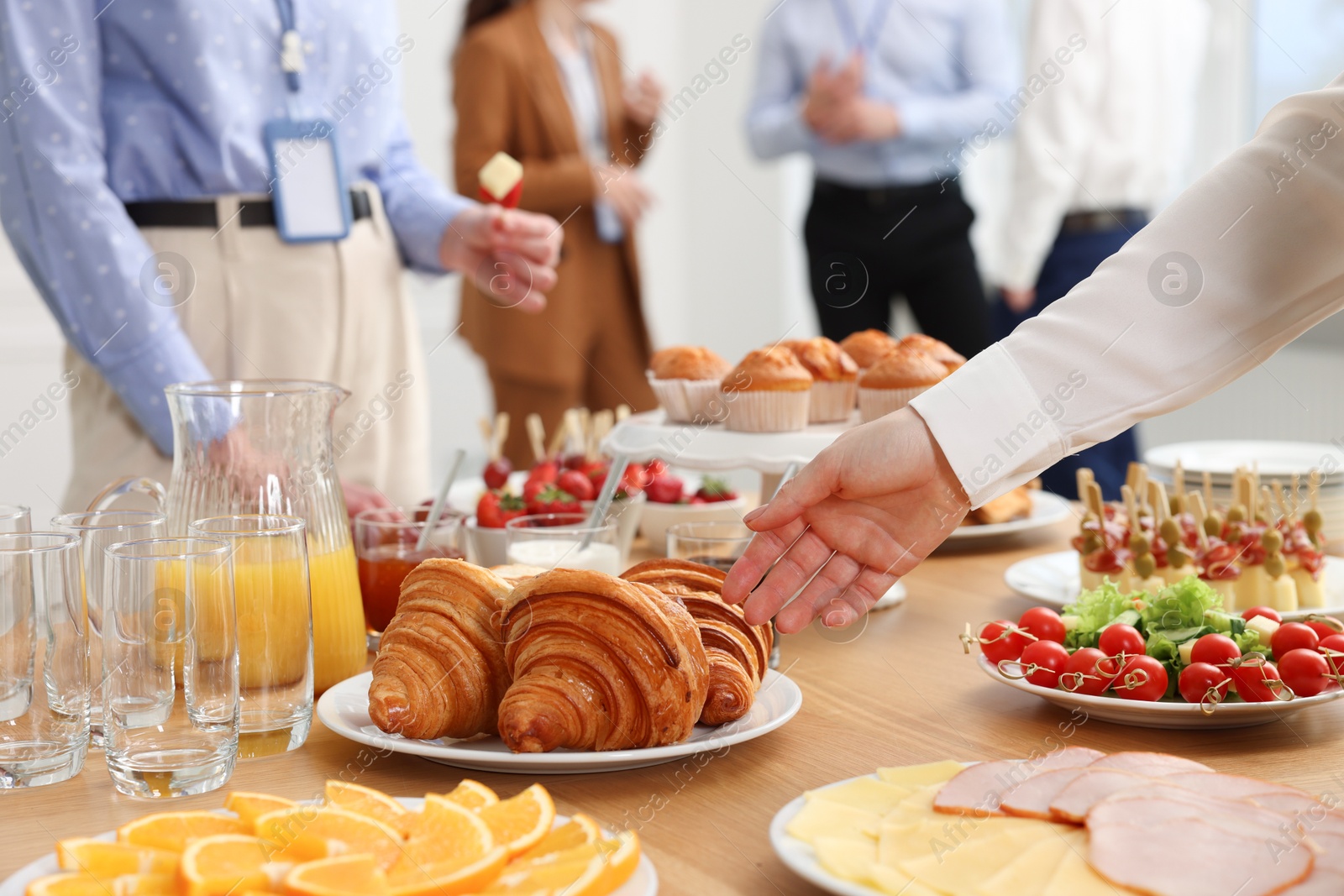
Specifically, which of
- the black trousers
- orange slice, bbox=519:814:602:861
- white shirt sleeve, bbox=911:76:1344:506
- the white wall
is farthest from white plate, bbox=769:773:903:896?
the white wall

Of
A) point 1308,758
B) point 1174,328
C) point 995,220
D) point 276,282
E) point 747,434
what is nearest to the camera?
point 1308,758

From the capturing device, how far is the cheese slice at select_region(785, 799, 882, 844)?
2.54 ft

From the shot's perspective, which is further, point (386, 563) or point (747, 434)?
point (747, 434)

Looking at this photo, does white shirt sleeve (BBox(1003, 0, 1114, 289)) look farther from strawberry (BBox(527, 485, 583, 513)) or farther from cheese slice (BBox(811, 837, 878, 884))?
cheese slice (BBox(811, 837, 878, 884))

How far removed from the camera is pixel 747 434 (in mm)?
1513

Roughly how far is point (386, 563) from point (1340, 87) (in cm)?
96

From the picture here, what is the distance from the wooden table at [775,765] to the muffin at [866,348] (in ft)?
1.99

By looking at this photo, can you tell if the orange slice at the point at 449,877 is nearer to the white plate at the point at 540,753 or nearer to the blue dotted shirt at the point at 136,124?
the white plate at the point at 540,753

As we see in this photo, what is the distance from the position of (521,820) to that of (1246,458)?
1.61 m

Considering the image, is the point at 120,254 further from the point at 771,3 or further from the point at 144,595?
the point at 771,3

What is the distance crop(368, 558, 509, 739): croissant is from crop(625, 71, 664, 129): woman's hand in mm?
2553

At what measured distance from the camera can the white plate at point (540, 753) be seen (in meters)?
0.90

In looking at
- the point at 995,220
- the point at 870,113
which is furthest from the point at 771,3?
the point at 870,113

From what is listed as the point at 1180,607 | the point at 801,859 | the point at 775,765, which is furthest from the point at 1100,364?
the point at 801,859
